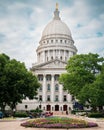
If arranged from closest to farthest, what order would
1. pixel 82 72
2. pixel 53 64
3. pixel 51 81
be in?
pixel 82 72 < pixel 51 81 < pixel 53 64

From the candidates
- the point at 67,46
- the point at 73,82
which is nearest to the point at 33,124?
the point at 73,82

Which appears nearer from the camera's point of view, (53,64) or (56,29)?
(53,64)

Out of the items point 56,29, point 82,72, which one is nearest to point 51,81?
point 56,29

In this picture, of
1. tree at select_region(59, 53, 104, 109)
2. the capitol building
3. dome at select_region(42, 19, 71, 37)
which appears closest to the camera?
tree at select_region(59, 53, 104, 109)

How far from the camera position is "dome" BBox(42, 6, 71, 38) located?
137 m

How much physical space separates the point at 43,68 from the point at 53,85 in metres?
8.10

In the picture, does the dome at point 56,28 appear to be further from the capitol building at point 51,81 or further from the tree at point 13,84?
the tree at point 13,84

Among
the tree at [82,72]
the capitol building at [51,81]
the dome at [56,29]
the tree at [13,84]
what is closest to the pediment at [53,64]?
the capitol building at [51,81]

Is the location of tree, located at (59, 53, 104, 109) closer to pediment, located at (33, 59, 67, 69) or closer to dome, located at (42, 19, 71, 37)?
pediment, located at (33, 59, 67, 69)

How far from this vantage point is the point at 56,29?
452ft

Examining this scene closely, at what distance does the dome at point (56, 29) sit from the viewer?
136875 millimetres

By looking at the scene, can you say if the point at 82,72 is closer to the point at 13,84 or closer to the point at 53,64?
the point at 13,84

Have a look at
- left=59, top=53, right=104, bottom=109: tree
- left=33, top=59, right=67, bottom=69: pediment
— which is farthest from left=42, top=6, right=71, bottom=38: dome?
left=59, top=53, right=104, bottom=109: tree

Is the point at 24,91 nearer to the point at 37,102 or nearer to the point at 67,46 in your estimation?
the point at 37,102
